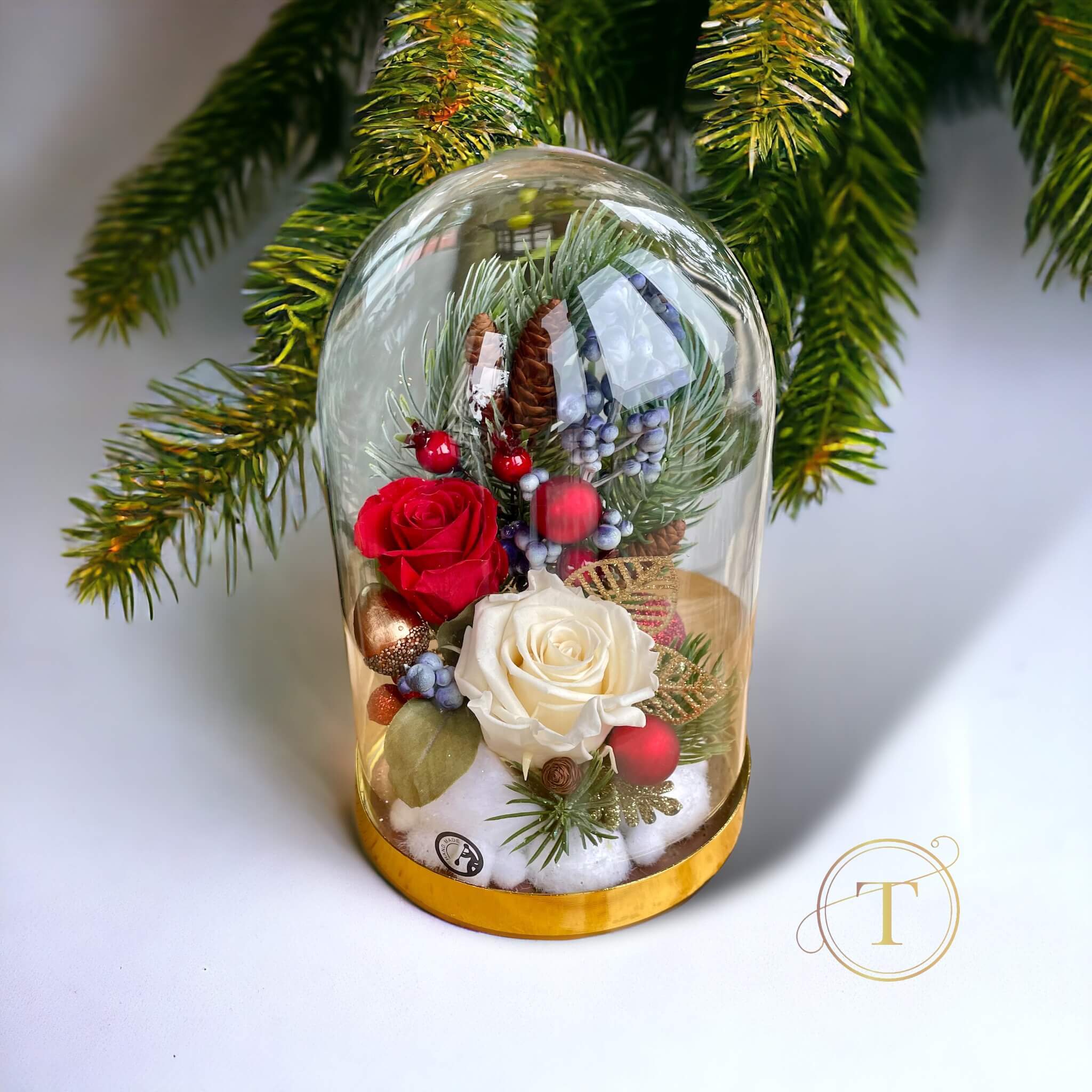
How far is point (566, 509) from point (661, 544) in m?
0.06

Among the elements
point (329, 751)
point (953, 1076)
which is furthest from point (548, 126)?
point (953, 1076)

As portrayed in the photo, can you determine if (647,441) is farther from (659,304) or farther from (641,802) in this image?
(641,802)

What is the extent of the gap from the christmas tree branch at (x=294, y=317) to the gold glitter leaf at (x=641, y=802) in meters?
0.27

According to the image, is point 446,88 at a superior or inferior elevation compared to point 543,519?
superior

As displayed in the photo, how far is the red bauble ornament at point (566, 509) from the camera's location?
0.58 meters

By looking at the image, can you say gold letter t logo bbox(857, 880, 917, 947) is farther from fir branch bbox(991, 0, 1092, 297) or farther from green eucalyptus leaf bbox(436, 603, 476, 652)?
fir branch bbox(991, 0, 1092, 297)

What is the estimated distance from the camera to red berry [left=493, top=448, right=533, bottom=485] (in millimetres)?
583

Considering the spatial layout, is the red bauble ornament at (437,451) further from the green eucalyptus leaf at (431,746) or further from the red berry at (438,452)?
the green eucalyptus leaf at (431,746)

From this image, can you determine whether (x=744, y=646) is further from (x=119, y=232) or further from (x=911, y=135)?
(x=119, y=232)

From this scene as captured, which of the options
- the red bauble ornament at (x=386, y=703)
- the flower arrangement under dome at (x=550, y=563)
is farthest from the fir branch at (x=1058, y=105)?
the red bauble ornament at (x=386, y=703)

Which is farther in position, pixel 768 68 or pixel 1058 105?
pixel 1058 105

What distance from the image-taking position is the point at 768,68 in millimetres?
619

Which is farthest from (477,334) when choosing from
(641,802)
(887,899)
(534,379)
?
(887,899)

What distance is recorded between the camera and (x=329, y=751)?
74cm
